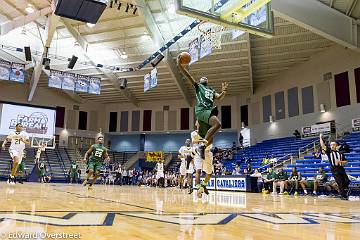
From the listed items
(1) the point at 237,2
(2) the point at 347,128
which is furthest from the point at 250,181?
(2) the point at 347,128

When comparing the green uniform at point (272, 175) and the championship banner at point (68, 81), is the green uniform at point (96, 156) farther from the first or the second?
the championship banner at point (68, 81)

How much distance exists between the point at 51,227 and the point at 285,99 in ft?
80.4

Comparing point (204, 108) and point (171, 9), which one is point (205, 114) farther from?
point (171, 9)

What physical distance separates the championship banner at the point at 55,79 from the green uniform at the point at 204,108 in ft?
58.0

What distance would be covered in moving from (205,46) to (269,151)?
958 cm

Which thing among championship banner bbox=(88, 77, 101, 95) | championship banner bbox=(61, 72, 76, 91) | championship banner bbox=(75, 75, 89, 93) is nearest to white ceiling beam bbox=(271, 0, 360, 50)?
championship banner bbox=(88, 77, 101, 95)

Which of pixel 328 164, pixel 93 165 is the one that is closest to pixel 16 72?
pixel 93 165

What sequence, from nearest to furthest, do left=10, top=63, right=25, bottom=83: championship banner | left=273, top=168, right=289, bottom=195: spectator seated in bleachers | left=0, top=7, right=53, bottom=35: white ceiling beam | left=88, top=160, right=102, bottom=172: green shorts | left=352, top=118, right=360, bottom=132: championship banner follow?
left=88, top=160, right=102, bottom=172: green shorts < left=273, top=168, right=289, bottom=195: spectator seated in bleachers < left=0, top=7, right=53, bottom=35: white ceiling beam < left=352, top=118, right=360, bottom=132: championship banner < left=10, top=63, right=25, bottom=83: championship banner

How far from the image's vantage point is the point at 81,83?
71.8ft

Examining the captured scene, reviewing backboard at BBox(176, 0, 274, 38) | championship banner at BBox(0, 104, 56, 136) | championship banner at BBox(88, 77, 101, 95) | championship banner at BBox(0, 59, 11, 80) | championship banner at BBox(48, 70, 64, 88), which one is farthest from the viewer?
championship banner at BBox(0, 104, 56, 136)

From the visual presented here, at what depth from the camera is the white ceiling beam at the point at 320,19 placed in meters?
14.5

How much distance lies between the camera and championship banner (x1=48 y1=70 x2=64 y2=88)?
68.8ft

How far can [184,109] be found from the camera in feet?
103

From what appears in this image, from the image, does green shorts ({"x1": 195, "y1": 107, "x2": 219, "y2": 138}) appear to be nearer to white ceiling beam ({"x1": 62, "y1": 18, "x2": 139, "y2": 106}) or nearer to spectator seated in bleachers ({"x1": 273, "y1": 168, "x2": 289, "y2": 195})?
spectator seated in bleachers ({"x1": 273, "y1": 168, "x2": 289, "y2": 195})
